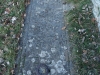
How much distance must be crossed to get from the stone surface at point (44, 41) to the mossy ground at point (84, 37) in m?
0.18

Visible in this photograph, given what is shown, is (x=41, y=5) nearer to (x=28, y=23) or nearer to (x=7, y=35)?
(x=28, y=23)

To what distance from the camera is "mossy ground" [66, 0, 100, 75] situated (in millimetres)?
4176

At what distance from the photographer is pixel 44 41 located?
469cm

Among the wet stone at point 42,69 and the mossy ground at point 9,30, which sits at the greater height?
the mossy ground at point 9,30

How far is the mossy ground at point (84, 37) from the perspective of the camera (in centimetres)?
418

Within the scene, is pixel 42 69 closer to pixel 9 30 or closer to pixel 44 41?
pixel 44 41

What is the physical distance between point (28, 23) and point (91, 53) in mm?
1648

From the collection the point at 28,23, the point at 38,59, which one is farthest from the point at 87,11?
the point at 38,59

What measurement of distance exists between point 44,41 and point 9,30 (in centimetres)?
84

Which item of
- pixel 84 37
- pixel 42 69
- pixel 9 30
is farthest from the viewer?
pixel 9 30

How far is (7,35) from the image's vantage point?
4.75m

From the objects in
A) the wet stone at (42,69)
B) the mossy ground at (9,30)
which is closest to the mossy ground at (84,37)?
the wet stone at (42,69)

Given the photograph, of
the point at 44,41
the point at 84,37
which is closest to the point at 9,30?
the point at 44,41

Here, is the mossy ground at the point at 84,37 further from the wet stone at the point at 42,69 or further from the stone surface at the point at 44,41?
the wet stone at the point at 42,69
